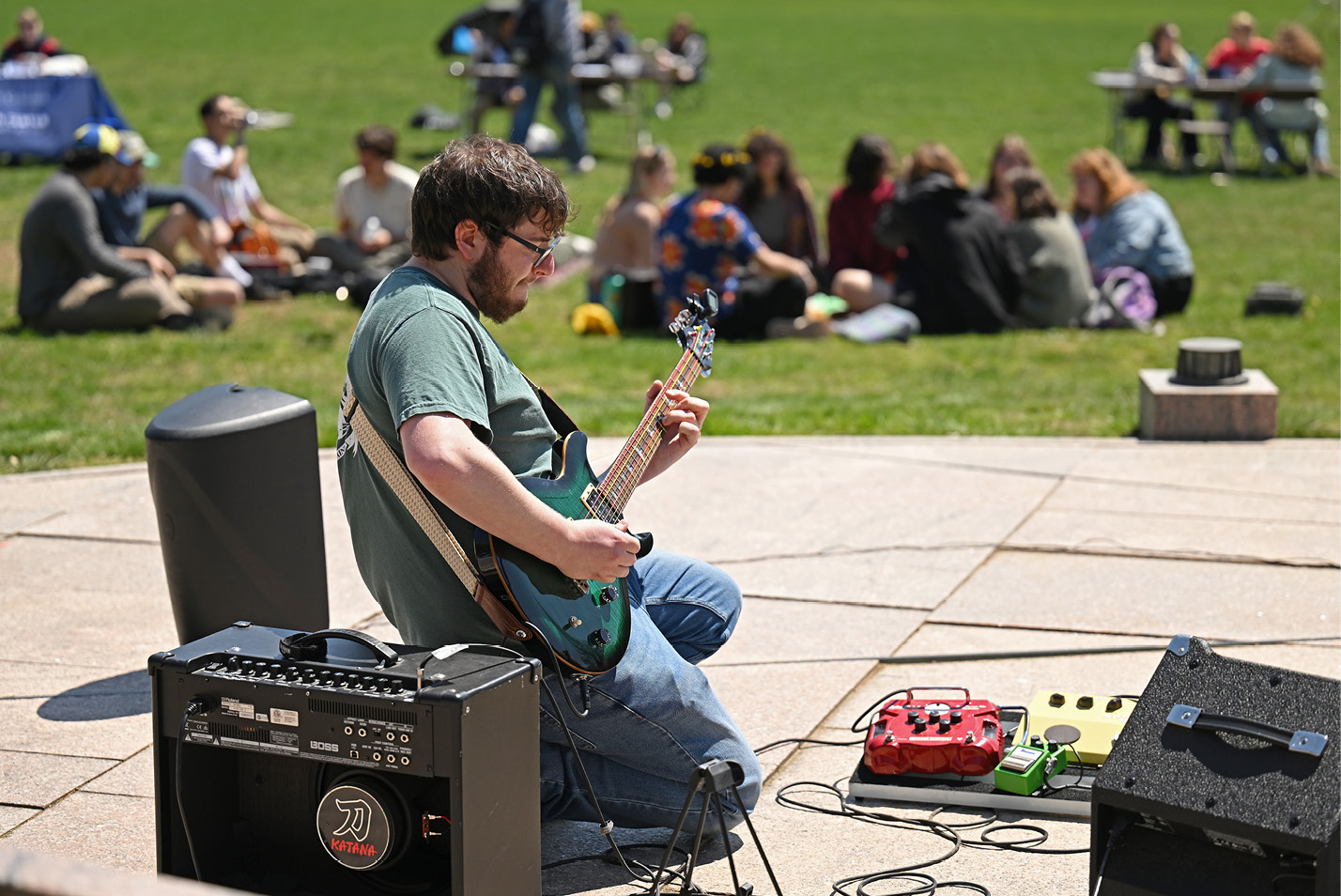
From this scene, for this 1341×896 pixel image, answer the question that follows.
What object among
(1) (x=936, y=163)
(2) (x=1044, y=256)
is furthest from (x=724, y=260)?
(2) (x=1044, y=256)

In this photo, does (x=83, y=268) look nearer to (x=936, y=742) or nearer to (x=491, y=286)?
(x=491, y=286)

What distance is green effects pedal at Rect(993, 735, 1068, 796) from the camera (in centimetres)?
386

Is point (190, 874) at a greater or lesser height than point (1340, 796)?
lesser

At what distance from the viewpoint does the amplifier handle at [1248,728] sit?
2865mm

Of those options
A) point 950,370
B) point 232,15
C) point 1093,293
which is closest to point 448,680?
point 950,370

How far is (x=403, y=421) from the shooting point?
3.15 metres

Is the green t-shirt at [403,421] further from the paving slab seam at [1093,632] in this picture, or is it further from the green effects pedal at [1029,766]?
the paving slab seam at [1093,632]

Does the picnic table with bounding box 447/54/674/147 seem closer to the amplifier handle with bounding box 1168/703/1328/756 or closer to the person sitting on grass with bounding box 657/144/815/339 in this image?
the person sitting on grass with bounding box 657/144/815/339

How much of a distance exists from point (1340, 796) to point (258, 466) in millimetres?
3012

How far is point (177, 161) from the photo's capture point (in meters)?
20.3

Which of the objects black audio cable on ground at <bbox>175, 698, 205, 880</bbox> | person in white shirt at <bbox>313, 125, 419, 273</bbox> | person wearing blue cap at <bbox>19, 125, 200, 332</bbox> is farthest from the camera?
person in white shirt at <bbox>313, 125, 419, 273</bbox>

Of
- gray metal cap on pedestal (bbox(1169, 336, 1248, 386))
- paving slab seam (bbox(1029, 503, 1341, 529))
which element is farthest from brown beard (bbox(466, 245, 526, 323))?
gray metal cap on pedestal (bbox(1169, 336, 1248, 386))

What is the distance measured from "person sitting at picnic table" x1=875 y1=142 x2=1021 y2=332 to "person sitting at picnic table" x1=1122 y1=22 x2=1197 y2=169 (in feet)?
35.1

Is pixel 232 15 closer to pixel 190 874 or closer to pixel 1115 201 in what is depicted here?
pixel 1115 201
